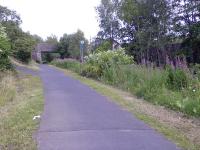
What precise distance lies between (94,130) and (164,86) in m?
6.61

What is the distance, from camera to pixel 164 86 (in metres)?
15.6

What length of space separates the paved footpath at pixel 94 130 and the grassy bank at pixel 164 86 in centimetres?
162

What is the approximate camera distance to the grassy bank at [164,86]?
497 inches

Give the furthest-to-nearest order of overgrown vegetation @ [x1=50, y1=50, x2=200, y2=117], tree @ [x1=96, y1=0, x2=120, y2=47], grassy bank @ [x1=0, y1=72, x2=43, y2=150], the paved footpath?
tree @ [x1=96, y1=0, x2=120, y2=47] → overgrown vegetation @ [x1=50, y1=50, x2=200, y2=117] → grassy bank @ [x1=0, y1=72, x2=43, y2=150] → the paved footpath

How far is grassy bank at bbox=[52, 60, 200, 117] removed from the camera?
41.4 feet

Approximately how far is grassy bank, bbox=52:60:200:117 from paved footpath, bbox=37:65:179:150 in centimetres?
162

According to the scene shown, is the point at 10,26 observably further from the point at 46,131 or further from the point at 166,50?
the point at 46,131

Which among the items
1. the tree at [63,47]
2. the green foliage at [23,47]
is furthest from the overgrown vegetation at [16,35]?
the tree at [63,47]

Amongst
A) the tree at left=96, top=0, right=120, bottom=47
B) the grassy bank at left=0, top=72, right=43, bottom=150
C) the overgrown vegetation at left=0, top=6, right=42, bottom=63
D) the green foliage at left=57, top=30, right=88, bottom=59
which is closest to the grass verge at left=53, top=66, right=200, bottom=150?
the grassy bank at left=0, top=72, right=43, bottom=150

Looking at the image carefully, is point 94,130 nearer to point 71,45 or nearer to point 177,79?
point 177,79

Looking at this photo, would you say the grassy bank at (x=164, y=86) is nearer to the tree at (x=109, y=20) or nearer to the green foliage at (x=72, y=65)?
the green foliage at (x=72, y=65)

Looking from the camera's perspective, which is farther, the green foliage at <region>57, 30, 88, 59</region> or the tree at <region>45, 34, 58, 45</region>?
the tree at <region>45, 34, 58, 45</region>

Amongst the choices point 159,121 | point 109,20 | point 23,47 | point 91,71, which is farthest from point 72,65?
point 159,121

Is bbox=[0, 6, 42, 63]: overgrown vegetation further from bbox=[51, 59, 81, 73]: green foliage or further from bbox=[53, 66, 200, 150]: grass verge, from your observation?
bbox=[53, 66, 200, 150]: grass verge
